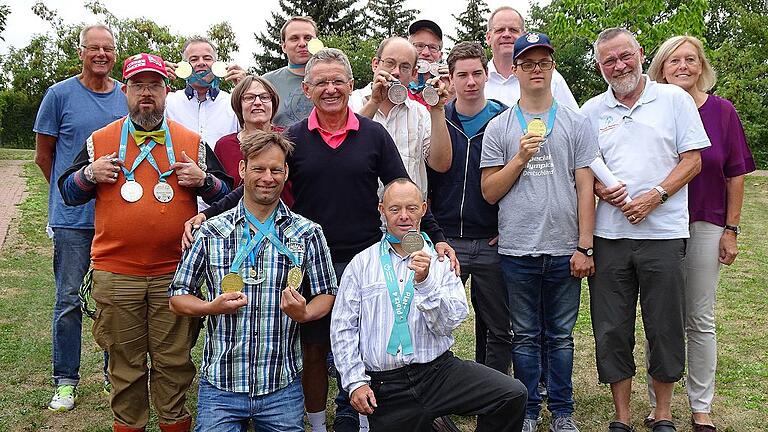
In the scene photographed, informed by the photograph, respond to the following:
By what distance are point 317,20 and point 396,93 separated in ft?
136

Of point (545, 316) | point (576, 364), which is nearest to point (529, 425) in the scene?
point (545, 316)

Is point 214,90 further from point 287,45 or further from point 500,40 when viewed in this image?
point 500,40

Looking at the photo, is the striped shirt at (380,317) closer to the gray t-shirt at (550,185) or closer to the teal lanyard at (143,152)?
the gray t-shirt at (550,185)

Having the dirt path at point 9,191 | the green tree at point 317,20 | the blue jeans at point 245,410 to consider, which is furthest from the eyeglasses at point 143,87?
the green tree at point 317,20

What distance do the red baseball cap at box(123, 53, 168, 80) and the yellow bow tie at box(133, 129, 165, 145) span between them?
0.33 meters

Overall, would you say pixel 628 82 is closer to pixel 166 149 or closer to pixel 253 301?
pixel 253 301

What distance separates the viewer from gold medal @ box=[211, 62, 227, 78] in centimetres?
510

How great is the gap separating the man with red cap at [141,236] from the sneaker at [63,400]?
A: 1.24m

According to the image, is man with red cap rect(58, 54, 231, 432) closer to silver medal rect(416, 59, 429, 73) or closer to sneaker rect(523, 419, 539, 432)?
silver medal rect(416, 59, 429, 73)

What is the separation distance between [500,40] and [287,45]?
5.53 ft

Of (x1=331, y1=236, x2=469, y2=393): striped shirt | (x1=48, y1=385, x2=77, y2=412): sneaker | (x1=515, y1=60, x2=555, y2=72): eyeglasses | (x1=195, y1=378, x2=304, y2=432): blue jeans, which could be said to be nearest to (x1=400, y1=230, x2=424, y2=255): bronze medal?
(x1=331, y1=236, x2=469, y2=393): striped shirt

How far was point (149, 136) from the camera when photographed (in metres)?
4.00

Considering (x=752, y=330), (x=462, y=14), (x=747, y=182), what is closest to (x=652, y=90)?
(x=752, y=330)

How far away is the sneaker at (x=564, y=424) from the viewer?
4.53 m
